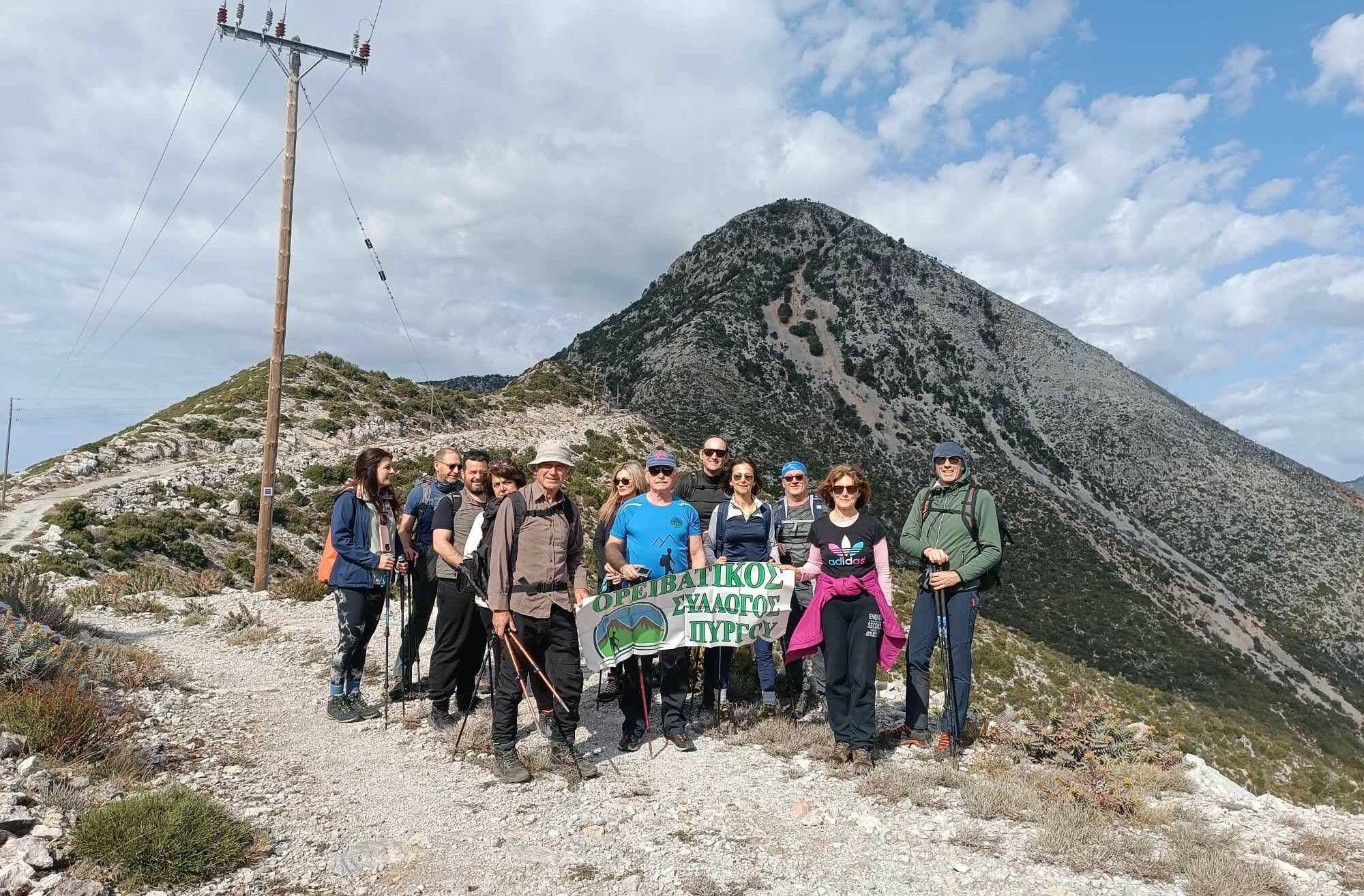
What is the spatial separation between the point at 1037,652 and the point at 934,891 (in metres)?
23.7

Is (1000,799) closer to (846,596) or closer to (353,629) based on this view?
(846,596)

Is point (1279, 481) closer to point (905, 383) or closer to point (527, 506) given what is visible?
point (905, 383)

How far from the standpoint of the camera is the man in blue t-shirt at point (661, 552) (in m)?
6.13

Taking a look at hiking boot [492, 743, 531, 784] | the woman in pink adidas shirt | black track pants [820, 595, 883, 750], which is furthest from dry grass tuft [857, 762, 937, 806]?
hiking boot [492, 743, 531, 784]

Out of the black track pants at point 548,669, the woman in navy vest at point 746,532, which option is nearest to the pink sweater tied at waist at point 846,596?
the woman in navy vest at point 746,532

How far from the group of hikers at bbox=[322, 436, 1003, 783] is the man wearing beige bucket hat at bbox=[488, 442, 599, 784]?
0.04 ft

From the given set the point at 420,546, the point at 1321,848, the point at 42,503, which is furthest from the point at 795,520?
the point at 42,503

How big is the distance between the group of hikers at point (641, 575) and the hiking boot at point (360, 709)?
17 mm

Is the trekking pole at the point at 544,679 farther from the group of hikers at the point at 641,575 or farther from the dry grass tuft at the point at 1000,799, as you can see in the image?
the dry grass tuft at the point at 1000,799

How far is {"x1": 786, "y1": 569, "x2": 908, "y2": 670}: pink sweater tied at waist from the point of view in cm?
558

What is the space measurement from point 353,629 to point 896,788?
5058 millimetres

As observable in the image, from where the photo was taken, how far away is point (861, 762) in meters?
5.63

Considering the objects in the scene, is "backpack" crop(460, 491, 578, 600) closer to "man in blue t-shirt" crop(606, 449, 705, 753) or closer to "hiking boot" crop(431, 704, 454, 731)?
"man in blue t-shirt" crop(606, 449, 705, 753)

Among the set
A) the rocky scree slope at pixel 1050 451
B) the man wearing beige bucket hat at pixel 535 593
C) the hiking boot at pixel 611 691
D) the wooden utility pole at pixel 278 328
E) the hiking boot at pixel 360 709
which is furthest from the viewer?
the rocky scree slope at pixel 1050 451
